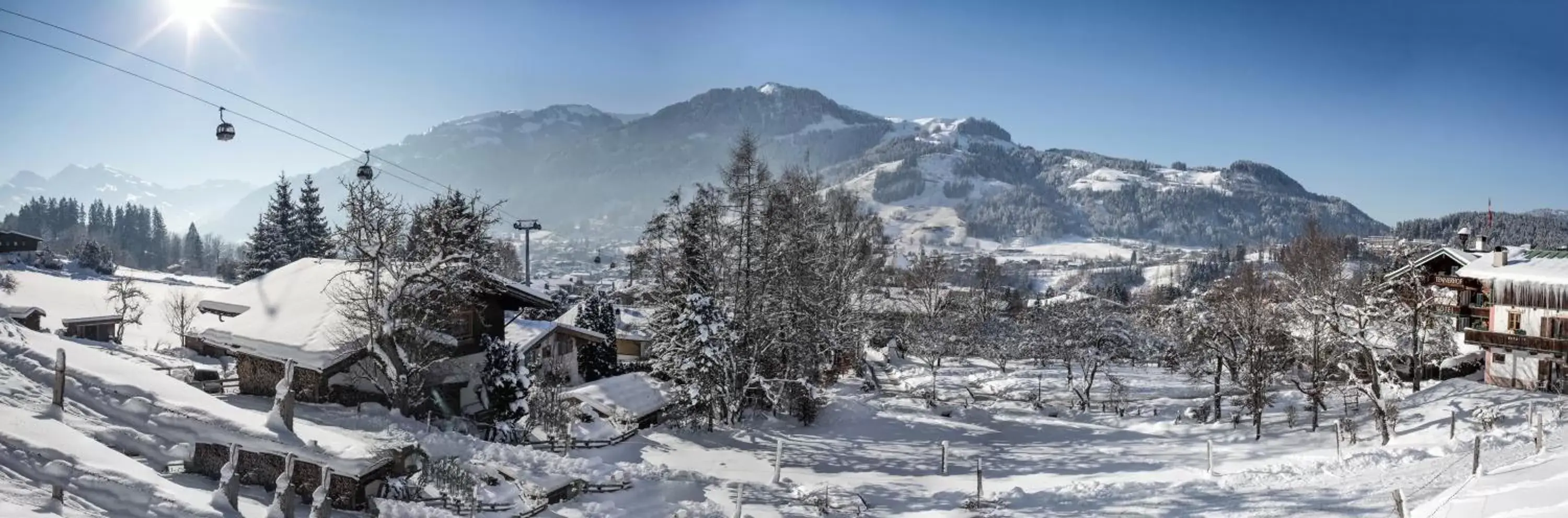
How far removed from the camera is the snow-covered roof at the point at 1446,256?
4003 cm

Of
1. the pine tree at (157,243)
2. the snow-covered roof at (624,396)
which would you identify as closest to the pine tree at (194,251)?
the pine tree at (157,243)

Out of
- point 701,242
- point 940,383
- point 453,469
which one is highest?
point 701,242

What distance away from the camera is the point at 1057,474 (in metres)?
24.4

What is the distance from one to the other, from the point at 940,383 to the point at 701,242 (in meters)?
22.4

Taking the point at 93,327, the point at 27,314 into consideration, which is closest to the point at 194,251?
the point at 93,327

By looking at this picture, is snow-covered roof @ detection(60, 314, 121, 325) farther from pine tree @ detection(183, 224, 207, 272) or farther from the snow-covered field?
pine tree @ detection(183, 224, 207, 272)

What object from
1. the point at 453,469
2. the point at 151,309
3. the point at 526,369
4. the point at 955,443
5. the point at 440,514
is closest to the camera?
the point at 440,514

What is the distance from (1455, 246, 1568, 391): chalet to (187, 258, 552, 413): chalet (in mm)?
41035

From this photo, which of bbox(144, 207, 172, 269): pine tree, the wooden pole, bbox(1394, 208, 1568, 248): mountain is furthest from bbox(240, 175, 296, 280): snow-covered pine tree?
bbox(1394, 208, 1568, 248): mountain

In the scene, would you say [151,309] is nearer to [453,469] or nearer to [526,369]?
[526,369]

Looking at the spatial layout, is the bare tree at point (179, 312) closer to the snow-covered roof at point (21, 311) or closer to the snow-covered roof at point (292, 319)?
the snow-covered roof at point (21, 311)

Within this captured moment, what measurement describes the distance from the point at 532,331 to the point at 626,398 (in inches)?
345

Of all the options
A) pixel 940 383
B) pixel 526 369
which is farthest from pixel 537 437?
pixel 940 383

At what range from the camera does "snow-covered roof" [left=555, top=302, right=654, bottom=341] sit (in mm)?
46469
